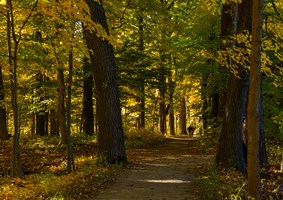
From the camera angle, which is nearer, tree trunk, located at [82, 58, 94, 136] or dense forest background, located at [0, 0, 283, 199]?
dense forest background, located at [0, 0, 283, 199]

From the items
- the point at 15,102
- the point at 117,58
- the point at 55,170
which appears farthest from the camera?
the point at 117,58

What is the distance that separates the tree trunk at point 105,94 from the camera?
36.2ft

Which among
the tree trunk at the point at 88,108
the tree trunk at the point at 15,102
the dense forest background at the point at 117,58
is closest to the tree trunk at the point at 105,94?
the dense forest background at the point at 117,58

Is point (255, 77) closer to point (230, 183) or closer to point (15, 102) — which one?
point (230, 183)

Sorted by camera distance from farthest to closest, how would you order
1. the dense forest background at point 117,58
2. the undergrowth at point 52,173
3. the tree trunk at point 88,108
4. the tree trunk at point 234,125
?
the tree trunk at point 88,108 → the tree trunk at point 234,125 → the dense forest background at point 117,58 → the undergrowth at point 52,173

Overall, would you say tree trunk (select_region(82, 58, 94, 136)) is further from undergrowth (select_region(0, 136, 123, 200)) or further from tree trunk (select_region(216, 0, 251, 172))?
tree trunk (select_region(216, 0, 251, 172))

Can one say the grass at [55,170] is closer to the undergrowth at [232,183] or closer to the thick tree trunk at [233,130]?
the undergrowth at [232,183]

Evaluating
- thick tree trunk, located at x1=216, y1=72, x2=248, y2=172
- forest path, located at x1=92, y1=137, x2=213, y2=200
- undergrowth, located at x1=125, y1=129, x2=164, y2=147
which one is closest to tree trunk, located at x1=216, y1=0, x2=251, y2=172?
thick tree trunk, located at x1=216, y1=72, x2=248, y2=172

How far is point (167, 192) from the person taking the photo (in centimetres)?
794

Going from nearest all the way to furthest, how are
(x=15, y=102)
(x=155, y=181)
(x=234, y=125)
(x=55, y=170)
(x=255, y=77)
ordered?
(x=255, y=77) → (x=15, y=102) → (x=155, y=181) → (x=234, y=125) → (x=55, y=170)

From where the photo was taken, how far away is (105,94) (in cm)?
1112

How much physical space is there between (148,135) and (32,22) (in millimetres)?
11304

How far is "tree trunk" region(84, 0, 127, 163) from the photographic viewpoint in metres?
11.0

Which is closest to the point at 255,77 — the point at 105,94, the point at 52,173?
the point at 105,94
